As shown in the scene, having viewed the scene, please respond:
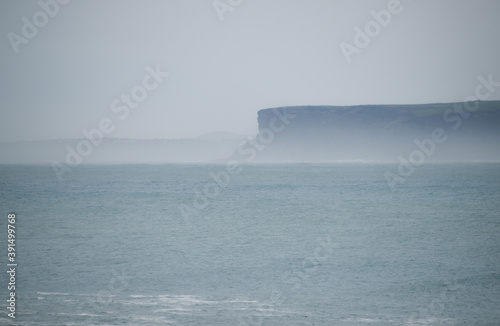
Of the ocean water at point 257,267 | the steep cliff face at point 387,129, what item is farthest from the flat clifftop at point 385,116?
the ocean water at point 257,267

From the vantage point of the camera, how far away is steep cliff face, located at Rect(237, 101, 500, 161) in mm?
155625

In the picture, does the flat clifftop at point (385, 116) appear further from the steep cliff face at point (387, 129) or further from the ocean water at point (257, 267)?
the ocean water at point (257, 267)

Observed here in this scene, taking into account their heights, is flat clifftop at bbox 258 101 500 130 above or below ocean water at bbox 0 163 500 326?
above

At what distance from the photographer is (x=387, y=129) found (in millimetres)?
160500

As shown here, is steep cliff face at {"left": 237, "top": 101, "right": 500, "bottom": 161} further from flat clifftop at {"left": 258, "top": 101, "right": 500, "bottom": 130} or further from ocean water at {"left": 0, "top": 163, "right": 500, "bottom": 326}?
ocean water at {"left": 0, "top": 163, "right": 500, "bottom": 326}

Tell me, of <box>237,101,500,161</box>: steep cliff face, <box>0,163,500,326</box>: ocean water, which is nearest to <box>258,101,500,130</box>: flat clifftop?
<box>237,101,500,161</box>: steep cliff face

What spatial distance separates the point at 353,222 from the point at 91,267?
20728mm

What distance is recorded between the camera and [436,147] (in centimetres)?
17475

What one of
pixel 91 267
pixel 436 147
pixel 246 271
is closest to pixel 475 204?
pixel 246 271

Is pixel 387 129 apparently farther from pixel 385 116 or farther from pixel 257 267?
pixel 257 267

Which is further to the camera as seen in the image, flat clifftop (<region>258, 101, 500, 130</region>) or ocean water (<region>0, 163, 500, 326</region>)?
flat clifftop (<region>258, 101, 500, 130</region>)

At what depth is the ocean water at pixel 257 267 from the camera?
1413 cm

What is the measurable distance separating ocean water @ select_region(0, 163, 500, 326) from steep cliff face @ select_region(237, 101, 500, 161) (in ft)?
386

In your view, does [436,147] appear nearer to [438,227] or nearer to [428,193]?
[428,193]
